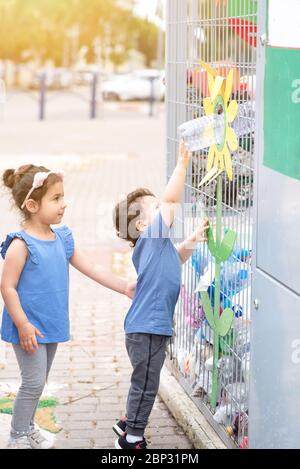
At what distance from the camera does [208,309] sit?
425cm

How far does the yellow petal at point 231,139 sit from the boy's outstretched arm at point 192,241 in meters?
0.51

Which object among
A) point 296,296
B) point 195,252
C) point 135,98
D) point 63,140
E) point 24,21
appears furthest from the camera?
point 24,21

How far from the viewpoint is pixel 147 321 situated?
3.96 m

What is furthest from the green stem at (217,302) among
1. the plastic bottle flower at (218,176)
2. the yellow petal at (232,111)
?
the yellow petal at (232,111)

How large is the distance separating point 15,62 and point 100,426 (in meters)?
76.5

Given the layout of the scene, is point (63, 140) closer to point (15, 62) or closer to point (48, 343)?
point (48, 343)

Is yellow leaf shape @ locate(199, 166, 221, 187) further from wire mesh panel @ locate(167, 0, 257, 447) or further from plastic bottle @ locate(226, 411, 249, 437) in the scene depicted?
plastic bottle @ locate(226, 411, 249, 437)

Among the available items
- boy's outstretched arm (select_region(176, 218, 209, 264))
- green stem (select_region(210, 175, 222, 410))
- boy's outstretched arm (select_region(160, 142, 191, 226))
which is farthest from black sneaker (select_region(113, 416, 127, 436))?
boy's outstretched arm (select_region(160, 142, 191, 226))

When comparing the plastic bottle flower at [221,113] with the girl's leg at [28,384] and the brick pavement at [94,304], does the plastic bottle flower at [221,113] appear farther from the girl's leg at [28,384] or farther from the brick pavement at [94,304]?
the brick pavement at [94,304]

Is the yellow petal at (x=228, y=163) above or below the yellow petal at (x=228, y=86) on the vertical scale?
below

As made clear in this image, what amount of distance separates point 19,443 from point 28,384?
29 cm

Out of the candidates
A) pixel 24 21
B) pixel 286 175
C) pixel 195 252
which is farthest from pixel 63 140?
pixel 24 21

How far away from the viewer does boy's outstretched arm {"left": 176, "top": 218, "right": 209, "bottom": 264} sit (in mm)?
4105

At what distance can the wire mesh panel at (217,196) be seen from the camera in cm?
370
